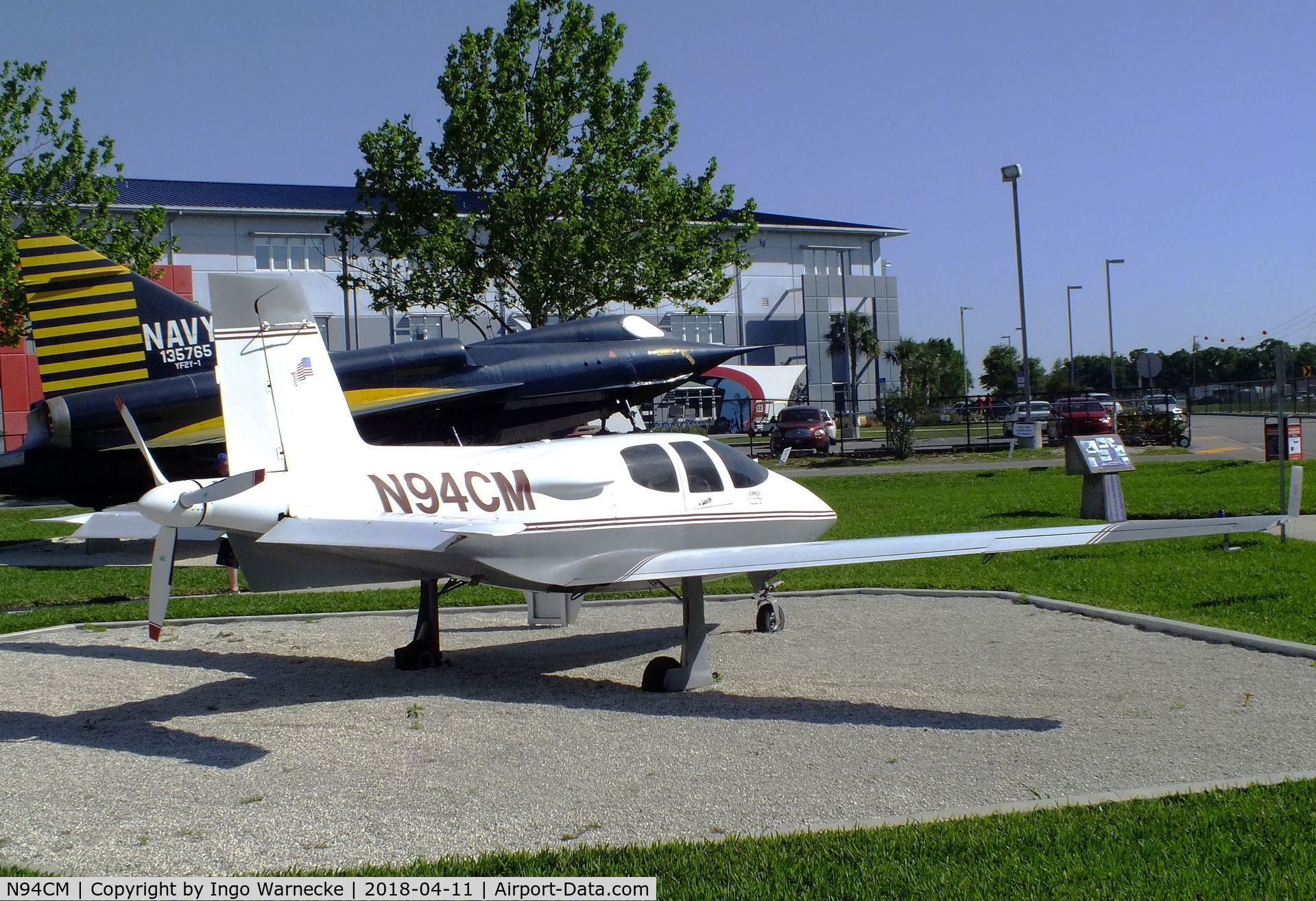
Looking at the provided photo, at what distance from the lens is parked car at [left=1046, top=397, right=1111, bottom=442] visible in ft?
123

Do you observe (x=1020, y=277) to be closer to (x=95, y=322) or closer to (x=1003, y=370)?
(x=95, y=322)

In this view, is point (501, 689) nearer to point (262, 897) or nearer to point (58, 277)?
point (262, 897)

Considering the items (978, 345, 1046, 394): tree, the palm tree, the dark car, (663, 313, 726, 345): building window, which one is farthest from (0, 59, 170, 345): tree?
(978, 345, 1046, 394): tree

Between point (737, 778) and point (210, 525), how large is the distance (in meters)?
3.71

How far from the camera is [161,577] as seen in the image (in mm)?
7199

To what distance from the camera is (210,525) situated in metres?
7.11

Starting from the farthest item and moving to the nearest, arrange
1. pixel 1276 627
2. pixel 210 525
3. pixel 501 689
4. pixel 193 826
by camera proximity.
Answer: pixel 1276 627
pixel 501 689
pixel 210 525
pixel 193 826

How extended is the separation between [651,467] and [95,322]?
1145cm

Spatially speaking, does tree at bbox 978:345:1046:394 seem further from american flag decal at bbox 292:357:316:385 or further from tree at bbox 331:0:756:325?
american flag decal at bbox 292:357:316:385

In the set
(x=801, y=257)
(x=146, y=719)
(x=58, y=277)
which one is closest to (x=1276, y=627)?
(x=146, y=719)

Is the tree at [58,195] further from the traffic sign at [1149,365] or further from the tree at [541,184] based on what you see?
the traffic sign at [1149,365]

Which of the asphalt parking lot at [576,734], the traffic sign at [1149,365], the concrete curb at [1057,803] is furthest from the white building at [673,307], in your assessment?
the concrete curb at [1057,803]

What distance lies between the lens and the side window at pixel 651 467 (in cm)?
933

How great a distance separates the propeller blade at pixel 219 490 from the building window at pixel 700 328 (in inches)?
2337
